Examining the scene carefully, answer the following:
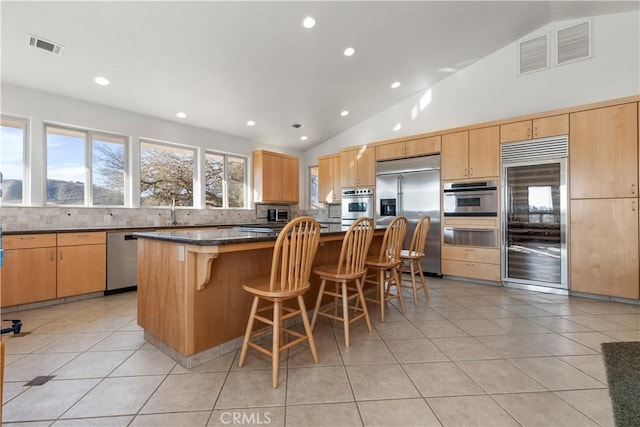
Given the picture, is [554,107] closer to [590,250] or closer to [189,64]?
[590,250]

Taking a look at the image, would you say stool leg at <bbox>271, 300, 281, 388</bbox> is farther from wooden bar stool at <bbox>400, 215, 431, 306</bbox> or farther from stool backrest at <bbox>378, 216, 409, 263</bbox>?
wooden bar stool at <bbox>400, 215, 431, 306</bbox>

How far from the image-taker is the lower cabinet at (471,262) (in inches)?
166

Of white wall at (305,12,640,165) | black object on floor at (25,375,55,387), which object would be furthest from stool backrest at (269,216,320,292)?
white wall at (305,12,640,165)

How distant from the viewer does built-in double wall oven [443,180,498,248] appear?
13.9 feet

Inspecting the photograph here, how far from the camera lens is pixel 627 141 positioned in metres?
3.36

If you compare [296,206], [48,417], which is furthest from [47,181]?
[296,206]

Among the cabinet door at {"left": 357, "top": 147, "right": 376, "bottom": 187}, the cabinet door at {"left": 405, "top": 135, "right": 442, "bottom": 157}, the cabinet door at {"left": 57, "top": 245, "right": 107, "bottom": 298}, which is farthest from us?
the cabinet door at {"left": 357, "top": 147, "right": 376, "bottom": 187}

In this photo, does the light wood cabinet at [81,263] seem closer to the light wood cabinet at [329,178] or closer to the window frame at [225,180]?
the window frame at [225,180]

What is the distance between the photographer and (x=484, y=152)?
4.30 meters

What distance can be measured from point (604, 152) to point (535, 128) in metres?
0.78

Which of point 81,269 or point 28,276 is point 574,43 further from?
point 28,276

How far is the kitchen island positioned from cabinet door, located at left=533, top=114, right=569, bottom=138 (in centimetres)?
345

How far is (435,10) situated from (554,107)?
2.35 metres

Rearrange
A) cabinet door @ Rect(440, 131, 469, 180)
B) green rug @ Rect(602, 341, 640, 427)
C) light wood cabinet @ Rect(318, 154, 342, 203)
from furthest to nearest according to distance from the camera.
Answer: light wood cabinet @ Rect(318, 154, 342, 203)
cabinet door @ Rect(440, 131, 469, 180)
green rug @ Rect(602, 341, 640, 427)
